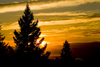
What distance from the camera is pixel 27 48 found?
36250 millimetres

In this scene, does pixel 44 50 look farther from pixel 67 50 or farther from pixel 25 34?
pixel 67 50

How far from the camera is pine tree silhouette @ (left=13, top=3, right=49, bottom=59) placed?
119 feet

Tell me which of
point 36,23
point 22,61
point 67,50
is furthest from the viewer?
point 67,50

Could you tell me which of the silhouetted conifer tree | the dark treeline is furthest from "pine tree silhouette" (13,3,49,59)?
the silhouetted conifer tree

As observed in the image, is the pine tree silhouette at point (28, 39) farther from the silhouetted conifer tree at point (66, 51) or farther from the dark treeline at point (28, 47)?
the silhouetted conifer tree at point (66, 51)

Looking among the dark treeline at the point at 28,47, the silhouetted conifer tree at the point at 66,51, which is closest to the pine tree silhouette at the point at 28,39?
the dark treeline at the point at 28,47

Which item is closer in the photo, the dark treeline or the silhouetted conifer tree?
the dark treeline

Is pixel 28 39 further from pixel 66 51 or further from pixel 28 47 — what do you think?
pixel 66 51

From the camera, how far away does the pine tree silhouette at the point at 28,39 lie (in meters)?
36.3

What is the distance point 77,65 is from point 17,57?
45.4ft

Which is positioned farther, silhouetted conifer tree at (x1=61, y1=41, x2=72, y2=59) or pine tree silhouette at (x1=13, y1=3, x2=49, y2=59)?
silhouetted conifer tree at (x1=61, y1=41, x2=72, y2=59)

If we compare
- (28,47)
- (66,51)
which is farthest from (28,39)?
(66,51)

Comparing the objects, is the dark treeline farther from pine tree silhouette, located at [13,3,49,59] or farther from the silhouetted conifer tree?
the silhouetted conifer tree

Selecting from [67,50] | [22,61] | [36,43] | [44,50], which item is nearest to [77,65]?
[44,50]
